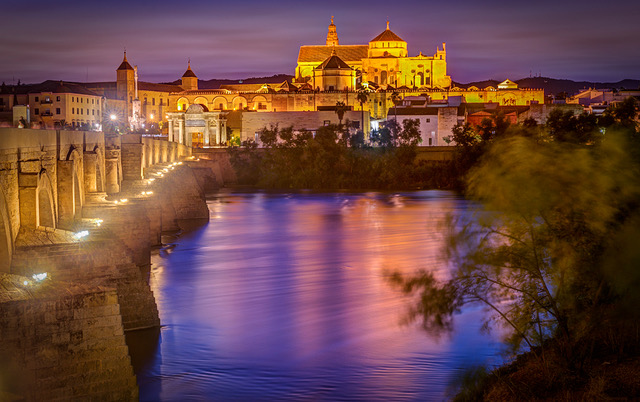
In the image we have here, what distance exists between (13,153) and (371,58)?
255 feet

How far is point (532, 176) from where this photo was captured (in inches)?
363

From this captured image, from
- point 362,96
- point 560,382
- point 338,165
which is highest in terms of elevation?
point 362,96

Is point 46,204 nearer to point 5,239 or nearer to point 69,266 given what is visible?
point 5,239

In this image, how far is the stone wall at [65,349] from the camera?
788 cm

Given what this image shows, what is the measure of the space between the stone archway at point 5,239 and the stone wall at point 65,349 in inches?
113

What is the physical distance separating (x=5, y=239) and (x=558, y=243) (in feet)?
25.0

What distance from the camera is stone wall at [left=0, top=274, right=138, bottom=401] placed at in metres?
7.88

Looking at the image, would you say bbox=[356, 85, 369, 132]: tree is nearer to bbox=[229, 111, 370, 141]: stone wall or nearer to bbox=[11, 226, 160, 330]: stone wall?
bbox=[229, 111, 370, 141]: stone wall

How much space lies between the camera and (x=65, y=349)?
8133mm

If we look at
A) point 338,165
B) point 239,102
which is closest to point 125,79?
point 239,102

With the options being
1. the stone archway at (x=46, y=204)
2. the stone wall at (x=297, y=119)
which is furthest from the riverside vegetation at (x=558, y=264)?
the stone wall at (x=297, y=119)

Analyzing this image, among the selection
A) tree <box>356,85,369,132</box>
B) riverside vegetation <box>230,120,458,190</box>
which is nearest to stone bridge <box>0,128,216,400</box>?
riverside vegetation <box>230,120,458,190</box>

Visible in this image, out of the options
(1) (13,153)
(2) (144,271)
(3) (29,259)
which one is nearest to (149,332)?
(3) (29,259)

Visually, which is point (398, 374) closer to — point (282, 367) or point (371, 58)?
point (282, 367)
